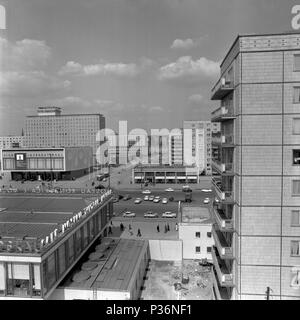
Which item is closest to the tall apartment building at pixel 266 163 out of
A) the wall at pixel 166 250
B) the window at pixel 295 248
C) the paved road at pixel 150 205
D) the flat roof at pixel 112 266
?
the window at pixel 295 248

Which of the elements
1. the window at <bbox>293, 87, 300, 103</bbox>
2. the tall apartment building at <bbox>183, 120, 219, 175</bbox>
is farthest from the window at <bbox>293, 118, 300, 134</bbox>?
the tall apartment building at <bbox>183, 120, 219, 175</bbox>

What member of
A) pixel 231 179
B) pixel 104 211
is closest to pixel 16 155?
pixel 104 211

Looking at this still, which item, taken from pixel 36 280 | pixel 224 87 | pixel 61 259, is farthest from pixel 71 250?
pixel 224 87

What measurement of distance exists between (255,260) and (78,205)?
583cm

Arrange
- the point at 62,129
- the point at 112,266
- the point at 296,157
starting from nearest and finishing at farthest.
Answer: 1. the point at 296,157
2. the point at 112,266
3. the point at 62,129

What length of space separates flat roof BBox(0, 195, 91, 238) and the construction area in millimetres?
2699

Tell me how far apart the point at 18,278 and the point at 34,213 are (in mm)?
3022

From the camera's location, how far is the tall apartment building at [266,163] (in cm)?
397

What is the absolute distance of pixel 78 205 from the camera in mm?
8914

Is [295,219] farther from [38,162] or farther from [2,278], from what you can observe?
[38,162]

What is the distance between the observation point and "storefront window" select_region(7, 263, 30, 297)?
500 cm

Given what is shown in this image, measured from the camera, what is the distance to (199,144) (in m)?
27.7

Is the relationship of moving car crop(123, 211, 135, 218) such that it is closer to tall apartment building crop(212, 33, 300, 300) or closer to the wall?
the wall

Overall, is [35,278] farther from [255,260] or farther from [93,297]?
[255,260]
